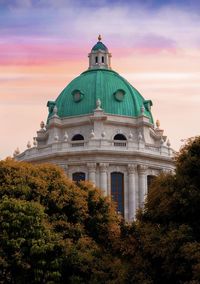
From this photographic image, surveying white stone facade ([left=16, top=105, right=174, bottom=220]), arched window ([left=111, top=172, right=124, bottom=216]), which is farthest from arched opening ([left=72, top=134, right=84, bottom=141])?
arched window ([left=111, top=172, right=124, bottom=216])

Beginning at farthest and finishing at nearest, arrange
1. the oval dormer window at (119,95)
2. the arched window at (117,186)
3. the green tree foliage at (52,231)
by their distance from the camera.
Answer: the oval dormer window at (119,95) → the arched window at (117,186) → the green tree foliage at (52,231)

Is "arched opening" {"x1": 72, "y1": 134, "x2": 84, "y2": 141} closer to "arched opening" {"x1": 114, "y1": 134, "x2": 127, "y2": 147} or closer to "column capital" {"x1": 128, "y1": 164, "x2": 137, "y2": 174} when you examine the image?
"arched opening" {"x1": 114, "y1": 134, "x2": 127, "y2": 147}

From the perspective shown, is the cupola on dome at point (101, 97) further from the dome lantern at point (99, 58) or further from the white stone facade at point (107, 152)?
the dome lantern at point (99, 58)

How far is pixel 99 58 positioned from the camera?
73750 mm

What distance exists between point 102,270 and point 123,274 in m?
2.61

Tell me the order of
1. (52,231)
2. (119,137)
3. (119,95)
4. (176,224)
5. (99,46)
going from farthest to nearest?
(99,46), (119,95), (119,137), (52,231), (176,224)

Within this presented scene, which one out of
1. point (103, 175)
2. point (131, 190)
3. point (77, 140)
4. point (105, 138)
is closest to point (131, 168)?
point (131, 190)

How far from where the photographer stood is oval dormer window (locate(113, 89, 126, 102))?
68.5m

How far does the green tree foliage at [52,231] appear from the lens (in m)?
32.1

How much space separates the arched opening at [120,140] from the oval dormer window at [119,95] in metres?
3.95

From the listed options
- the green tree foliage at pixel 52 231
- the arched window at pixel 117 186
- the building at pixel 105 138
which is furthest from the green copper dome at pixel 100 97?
the green tree foliage at pixel 52 231

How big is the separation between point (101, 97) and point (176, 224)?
1555 inches

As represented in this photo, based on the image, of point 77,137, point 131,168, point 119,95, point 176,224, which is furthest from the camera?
point 119,95

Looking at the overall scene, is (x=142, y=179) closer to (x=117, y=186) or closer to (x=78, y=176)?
(x=117, y=186)
